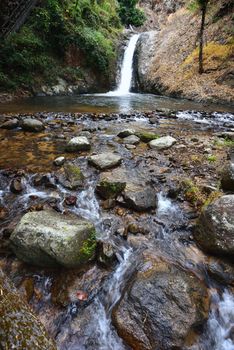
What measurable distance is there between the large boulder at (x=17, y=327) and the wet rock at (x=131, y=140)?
4.20 m

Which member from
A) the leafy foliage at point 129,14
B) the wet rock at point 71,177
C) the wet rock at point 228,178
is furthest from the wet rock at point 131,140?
the leafy foliage at point 129,14

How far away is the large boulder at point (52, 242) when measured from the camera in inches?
91.0

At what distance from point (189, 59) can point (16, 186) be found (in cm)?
1425

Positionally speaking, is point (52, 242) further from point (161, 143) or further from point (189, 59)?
point (189, 59)

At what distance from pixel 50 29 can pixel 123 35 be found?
10213mm

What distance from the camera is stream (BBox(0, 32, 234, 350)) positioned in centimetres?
206

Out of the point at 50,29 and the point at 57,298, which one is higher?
the point at 50,29

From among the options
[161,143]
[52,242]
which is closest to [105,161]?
[161,143]

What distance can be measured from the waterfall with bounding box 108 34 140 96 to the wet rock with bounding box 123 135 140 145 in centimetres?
1000

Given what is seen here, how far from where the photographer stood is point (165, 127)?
699 centimetres

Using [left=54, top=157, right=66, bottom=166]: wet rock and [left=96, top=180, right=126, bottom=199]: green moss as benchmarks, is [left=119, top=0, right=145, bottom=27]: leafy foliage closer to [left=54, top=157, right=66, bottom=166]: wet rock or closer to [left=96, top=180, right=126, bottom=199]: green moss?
[left=54, top=157, right=66, bottom=166]: wet rock

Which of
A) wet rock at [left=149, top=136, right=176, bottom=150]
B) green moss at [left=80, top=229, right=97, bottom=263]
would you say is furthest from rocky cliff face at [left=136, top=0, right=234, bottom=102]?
green moss at [left=80, top=229, right=97, bottom=263]

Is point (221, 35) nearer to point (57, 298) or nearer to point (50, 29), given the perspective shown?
point (50, 29)

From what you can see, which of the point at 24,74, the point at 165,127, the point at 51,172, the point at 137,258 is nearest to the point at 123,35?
the point at 24,74
